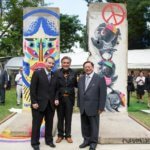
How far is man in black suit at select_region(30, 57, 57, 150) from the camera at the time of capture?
8.76 metres

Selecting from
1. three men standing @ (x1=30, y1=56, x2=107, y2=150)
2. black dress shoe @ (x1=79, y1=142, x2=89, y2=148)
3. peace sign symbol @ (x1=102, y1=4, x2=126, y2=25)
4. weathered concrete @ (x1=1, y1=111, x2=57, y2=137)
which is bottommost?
black dress shoe @ (x1=79, y1=142, x2=89, y2=148)

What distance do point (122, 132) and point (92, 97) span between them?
5.08ft

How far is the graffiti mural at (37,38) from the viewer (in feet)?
46.4

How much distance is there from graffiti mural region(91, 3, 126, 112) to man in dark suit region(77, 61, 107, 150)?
4.93 m

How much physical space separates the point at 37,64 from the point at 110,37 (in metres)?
2.55

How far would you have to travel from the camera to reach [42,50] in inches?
554

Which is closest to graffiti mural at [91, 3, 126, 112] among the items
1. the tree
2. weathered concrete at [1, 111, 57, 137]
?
weathered concrete at [1, 111, 57, 137]

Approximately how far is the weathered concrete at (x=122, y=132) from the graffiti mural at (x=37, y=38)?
125 inches

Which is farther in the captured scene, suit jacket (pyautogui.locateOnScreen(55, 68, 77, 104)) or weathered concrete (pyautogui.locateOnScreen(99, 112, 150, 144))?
weathered concrete (pyautogui.locateOnScreen(99, 112, 150, 144))

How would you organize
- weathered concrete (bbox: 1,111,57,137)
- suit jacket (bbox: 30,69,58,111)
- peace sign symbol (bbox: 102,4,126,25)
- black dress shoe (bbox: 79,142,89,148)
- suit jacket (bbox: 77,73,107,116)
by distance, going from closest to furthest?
suit jacket (bbox: 30,69,58,111)
suit jacket (bbox: 77,73,107,116)
black dress shoe (bbox: 79,142,89,148)
weathered concrete (bbox: 1,111,57,137)
peace sign symbol (bbox: 102,4,126,25)

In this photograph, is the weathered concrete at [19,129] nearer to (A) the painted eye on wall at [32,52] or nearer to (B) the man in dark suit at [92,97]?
(B) the man in dark suit at [92,97]

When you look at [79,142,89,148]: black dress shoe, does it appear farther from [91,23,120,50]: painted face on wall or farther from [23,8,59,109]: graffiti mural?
[91,23,120,50]: painted face on wall

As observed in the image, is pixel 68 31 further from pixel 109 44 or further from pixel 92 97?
pixel 92 97

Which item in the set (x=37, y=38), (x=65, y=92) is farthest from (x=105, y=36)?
(x=65, y=92)
